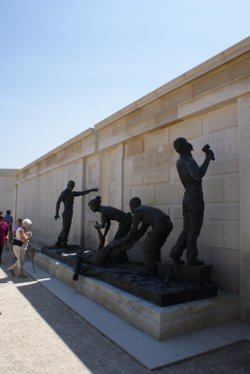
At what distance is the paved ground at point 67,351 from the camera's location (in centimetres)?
350

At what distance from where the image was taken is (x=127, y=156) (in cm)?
852

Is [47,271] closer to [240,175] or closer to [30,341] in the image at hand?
[30,341]

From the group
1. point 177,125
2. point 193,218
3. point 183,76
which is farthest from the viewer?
point 177,125

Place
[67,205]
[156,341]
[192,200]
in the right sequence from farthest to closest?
[67,205]
[192,200]
[156,341]

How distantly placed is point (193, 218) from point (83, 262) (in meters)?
3.00

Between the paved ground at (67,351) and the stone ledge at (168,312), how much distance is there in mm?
504

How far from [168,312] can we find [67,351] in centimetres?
128

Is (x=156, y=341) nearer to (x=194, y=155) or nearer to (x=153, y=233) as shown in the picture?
(x=153, y=233)

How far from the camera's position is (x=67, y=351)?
3.92 metres

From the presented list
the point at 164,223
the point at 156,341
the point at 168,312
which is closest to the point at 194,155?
the point at 164,223

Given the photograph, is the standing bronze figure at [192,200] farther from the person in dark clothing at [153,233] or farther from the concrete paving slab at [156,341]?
the concrete paving slab at [156,341]

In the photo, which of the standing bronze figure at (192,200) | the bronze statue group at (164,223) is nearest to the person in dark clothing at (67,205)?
the bronze statue group at (164,223)

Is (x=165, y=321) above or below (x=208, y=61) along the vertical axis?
below

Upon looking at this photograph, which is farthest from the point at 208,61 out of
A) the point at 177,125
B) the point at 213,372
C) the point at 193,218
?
the point at 213,372
